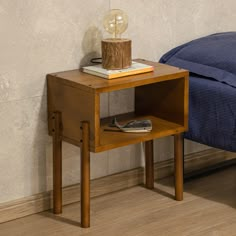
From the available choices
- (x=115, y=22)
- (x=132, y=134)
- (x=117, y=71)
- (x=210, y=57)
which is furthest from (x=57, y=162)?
(x=210, y=57)

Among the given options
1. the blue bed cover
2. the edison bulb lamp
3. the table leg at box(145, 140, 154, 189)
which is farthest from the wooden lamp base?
the table leg at box(145, 140, 154, 189)

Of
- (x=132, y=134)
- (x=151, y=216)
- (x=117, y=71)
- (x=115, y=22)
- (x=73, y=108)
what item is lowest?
(x=151, y=216)

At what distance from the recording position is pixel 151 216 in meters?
2.65

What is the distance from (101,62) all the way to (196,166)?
79 centimetres

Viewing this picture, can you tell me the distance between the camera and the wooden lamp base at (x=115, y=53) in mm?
2490

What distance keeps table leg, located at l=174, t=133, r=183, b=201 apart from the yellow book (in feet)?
1.06

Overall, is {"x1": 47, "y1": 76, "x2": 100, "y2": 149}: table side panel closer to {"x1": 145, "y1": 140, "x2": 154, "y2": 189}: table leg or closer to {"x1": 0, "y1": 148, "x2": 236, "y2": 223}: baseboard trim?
{"x1": 0, "y1": 148, "x2": 236, "y2": 223}: baseboard trim

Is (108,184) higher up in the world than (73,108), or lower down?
lower down

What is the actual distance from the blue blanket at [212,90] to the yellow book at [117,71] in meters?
0.23

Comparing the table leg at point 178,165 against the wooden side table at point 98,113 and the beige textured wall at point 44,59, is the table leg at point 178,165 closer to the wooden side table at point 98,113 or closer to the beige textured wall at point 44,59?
the wooden side table at point 98,113

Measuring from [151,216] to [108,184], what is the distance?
0.96ft

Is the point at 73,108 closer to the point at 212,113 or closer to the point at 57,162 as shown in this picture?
the point at 57,162

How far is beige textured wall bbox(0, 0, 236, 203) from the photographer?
2.48 meters

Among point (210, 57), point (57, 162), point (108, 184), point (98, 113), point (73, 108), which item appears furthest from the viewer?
point (108, 184)
